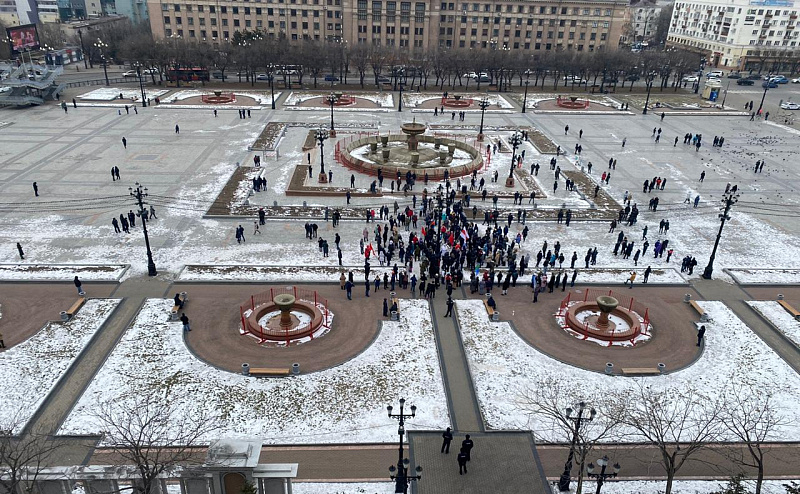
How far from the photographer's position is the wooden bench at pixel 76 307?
74.5 feet

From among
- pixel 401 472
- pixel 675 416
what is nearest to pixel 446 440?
pixel 401 472

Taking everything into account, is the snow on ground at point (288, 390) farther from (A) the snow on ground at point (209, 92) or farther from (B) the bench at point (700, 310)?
(A) the snow on ground at point (209, 92)

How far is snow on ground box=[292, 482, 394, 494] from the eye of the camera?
50.0ft

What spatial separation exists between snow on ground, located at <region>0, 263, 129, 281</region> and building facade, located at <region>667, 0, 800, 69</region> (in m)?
110

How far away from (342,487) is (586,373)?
1013 centimetres

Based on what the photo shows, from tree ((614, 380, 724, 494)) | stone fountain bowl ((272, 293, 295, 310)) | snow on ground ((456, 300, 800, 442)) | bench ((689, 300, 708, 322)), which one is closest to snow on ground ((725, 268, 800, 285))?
bench ((689, 300, 708, 322))

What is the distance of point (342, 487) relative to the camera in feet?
50.5

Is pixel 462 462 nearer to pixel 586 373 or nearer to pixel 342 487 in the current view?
pixel 342 487

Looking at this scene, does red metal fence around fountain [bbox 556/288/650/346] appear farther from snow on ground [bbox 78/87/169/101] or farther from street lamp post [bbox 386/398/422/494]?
snow on ground [bbox 78/87/169/101]

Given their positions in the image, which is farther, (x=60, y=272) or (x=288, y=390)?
(x=60, y=272)

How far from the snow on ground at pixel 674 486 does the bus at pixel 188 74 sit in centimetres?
7638

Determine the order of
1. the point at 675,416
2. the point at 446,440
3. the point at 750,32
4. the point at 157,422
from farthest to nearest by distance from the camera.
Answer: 1. the point at 750,32
2. the point at 675,416
3. the point at 157,422
4. the point at 446,440

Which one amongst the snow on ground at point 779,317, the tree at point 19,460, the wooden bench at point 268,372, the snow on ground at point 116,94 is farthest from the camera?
the snow on ground at point 116,94

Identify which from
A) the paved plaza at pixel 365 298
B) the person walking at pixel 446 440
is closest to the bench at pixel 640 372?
the paved plaza at pixel 365 298
